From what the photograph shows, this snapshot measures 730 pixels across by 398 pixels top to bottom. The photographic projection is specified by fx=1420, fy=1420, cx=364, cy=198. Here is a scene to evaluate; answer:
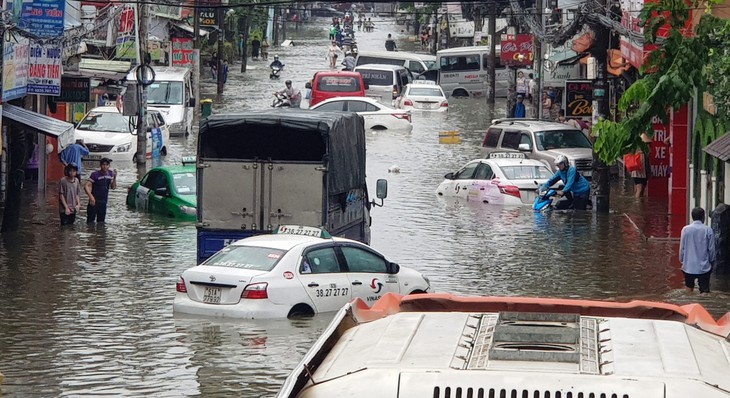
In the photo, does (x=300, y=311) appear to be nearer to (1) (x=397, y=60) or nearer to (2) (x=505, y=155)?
(2) (x=505, y=155)

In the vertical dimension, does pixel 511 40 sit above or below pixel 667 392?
above

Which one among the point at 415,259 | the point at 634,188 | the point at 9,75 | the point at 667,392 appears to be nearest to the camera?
the point at 667,392

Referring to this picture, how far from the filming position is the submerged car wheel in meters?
17.3

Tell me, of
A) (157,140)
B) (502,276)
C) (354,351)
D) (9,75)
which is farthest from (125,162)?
(354,351)

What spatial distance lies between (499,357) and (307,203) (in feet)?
49.9

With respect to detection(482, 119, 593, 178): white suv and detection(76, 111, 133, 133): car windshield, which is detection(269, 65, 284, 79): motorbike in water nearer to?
detection(76, 111, 133, 133): car windshield

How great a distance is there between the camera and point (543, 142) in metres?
37.9

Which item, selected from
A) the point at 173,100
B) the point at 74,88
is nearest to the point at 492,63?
the point at 173,100

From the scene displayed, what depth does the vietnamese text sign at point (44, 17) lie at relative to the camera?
1125 inches

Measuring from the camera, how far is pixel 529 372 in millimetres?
4793

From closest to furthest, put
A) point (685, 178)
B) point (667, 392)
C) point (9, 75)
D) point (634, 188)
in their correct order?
point (667, 392) < point (9, 75) < point (685, 178) < point (634, 188)

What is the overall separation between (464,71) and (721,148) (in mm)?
44067

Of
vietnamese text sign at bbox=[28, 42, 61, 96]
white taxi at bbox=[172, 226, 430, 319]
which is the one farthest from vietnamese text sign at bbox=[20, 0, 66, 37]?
white taxi at bbox=[172, 226, 430, 319]

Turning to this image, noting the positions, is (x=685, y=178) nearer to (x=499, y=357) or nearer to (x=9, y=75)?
(x=9, y=75)
